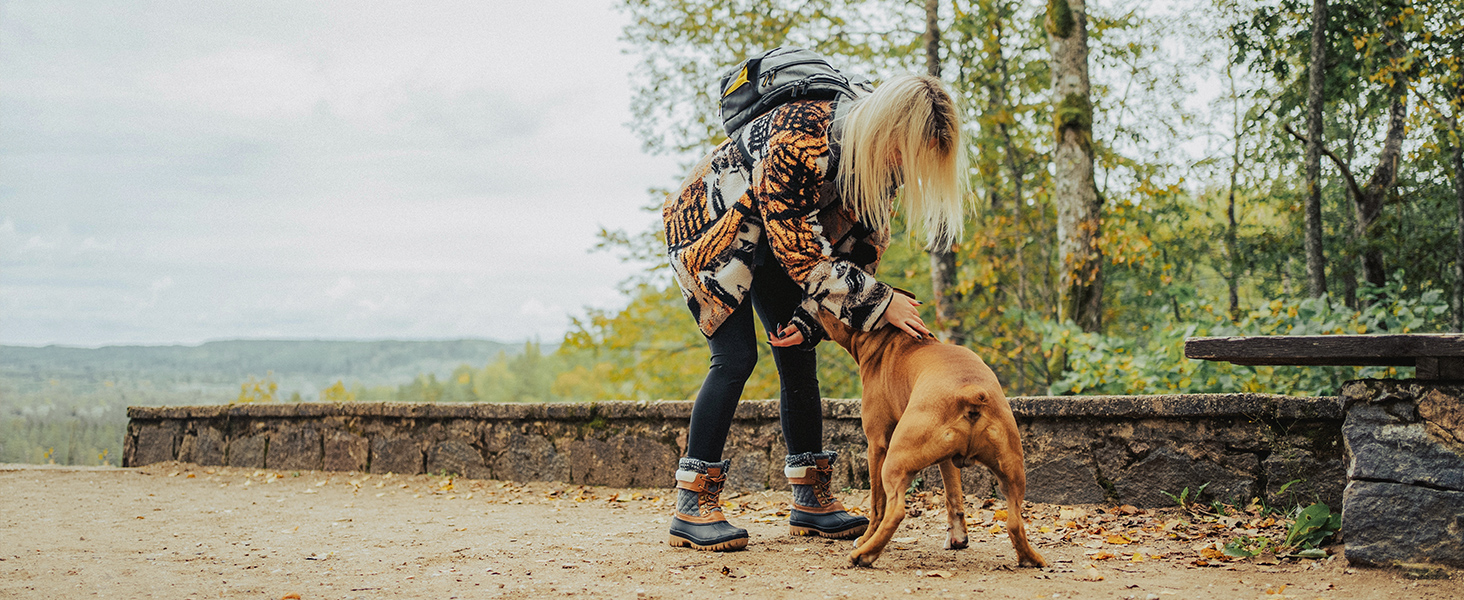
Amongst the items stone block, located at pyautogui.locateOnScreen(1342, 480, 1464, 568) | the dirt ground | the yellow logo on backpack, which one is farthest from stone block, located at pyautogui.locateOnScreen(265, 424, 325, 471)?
stone block, located at pyautogui.locateOnScreen(1342, 480, 1464, 568)

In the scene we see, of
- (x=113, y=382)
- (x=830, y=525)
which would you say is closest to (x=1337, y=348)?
(x=830, y=525)

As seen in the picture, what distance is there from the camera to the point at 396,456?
5.70 m

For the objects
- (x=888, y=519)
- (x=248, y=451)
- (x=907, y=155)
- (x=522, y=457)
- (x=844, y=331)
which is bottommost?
(x=248, y=451)

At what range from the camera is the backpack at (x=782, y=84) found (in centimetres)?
273

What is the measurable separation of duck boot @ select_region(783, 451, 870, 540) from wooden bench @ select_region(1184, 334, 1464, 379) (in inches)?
49.4

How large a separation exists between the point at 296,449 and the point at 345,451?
1.69ft

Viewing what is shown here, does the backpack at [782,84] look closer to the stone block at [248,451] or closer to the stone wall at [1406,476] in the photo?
the stone wall at [1406,476]

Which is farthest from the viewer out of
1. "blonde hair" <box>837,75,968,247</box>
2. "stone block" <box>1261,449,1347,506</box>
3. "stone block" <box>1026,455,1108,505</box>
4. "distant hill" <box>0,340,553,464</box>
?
"distant hill" <box>0,340,553,464</box>

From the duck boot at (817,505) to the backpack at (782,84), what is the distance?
3.84ft

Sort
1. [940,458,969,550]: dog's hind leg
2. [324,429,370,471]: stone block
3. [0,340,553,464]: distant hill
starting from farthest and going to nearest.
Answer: [0,340,553,464]: distant hill
[324,429,370,471]: stone block
[940,458,969,550]: dog's hind leg

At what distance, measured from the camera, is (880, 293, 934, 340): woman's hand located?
254 centimetres

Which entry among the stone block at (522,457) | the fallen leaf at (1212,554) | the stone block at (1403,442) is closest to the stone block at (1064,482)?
the fallen leaf at (1212,554)

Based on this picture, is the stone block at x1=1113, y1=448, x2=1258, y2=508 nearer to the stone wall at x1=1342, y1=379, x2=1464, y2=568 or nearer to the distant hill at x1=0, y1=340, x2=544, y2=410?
the stone wall at x1=1342, y1=379, x2=1464, y2=568

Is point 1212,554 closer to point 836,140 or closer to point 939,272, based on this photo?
point 836,140
